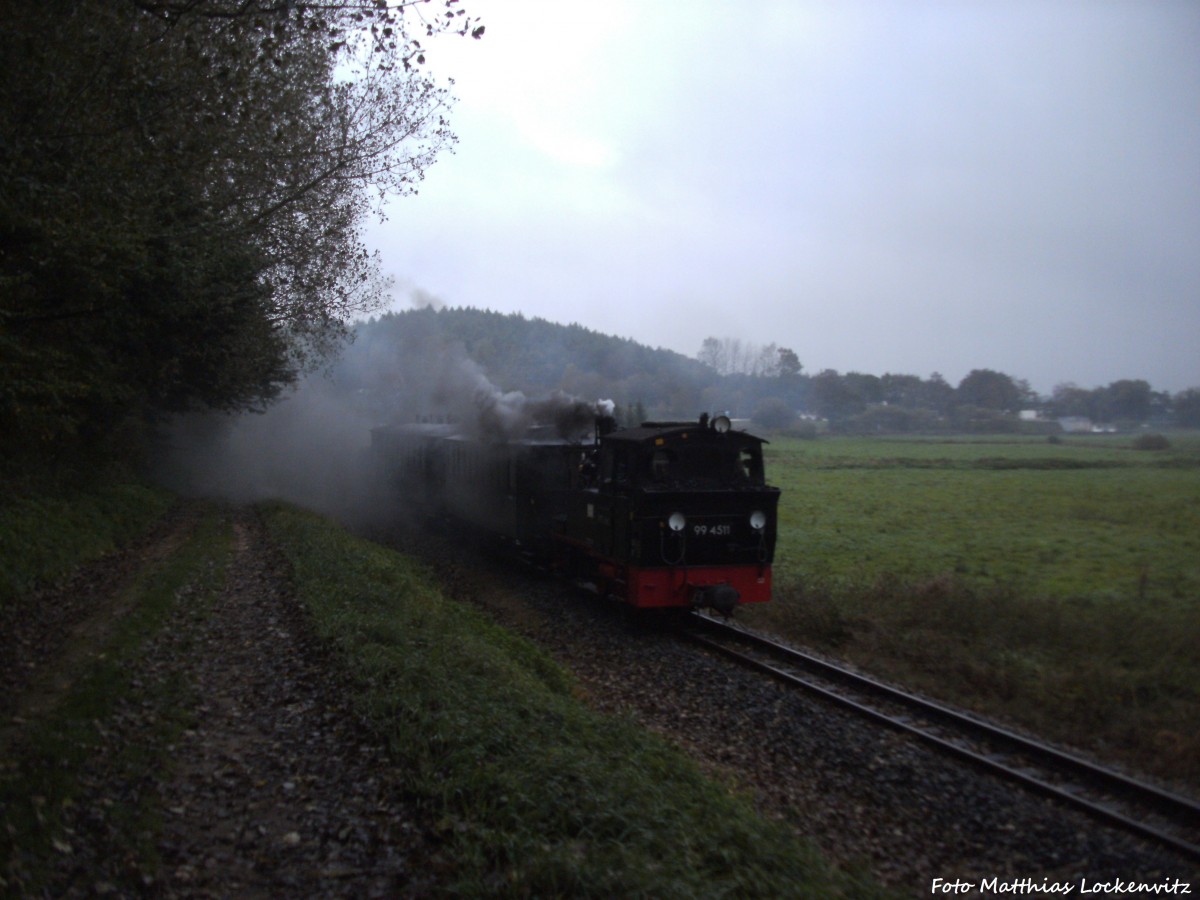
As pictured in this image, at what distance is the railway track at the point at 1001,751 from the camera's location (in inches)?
261

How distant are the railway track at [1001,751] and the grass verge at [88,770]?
6.76m

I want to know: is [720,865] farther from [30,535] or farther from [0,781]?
[30,535]

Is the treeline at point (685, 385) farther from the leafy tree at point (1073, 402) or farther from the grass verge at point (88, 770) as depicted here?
the grass verge at point (88, 770)

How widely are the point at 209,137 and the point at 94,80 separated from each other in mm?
2389

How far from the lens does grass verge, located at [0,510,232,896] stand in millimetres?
4676

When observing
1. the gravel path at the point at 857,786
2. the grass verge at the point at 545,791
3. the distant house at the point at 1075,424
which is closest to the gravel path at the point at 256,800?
the grass verge at the point at 545,791

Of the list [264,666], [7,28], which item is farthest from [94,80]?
[264,666]

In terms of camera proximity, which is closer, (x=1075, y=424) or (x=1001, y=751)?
(x=1001, y=751)

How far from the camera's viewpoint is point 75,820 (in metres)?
5.14

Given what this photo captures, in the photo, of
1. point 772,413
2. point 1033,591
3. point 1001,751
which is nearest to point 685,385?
point 772,413

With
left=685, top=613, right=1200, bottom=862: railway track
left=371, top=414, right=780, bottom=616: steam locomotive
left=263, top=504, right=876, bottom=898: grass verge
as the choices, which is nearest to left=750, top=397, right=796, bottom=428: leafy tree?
left=371, top=414, right=780, bottom=616: steam locomotive

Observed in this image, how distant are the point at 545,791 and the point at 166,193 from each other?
35.7 feet

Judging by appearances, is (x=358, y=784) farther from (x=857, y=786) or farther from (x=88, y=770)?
(x=857, y=786)

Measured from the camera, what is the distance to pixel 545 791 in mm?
5594
